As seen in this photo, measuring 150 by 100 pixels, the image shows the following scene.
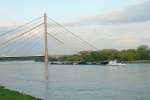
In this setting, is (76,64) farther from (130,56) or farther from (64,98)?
(64,98)

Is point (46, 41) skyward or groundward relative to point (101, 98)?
skyward

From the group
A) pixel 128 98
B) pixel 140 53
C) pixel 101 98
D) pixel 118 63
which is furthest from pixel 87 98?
pixel 140 53

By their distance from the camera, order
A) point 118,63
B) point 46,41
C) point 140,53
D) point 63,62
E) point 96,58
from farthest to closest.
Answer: point 63,62 < point 140,53 < point 118,63 < point 96,58 < point 46,41

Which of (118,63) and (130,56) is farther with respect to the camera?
(130,56)

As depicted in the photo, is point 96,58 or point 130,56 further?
point 130,56

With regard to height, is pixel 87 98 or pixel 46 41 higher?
pixel 46 41

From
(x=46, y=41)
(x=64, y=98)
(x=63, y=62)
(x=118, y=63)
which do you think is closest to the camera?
(x=64, y=98)

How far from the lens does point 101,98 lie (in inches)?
1093

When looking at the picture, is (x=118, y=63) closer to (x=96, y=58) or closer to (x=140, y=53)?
(x=140, y=53)

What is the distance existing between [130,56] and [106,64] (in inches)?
397

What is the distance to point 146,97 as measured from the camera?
28172 mm

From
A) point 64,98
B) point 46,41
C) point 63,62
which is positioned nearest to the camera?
point 64,98

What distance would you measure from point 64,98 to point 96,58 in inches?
2294

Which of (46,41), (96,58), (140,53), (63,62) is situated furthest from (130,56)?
(46,41)
